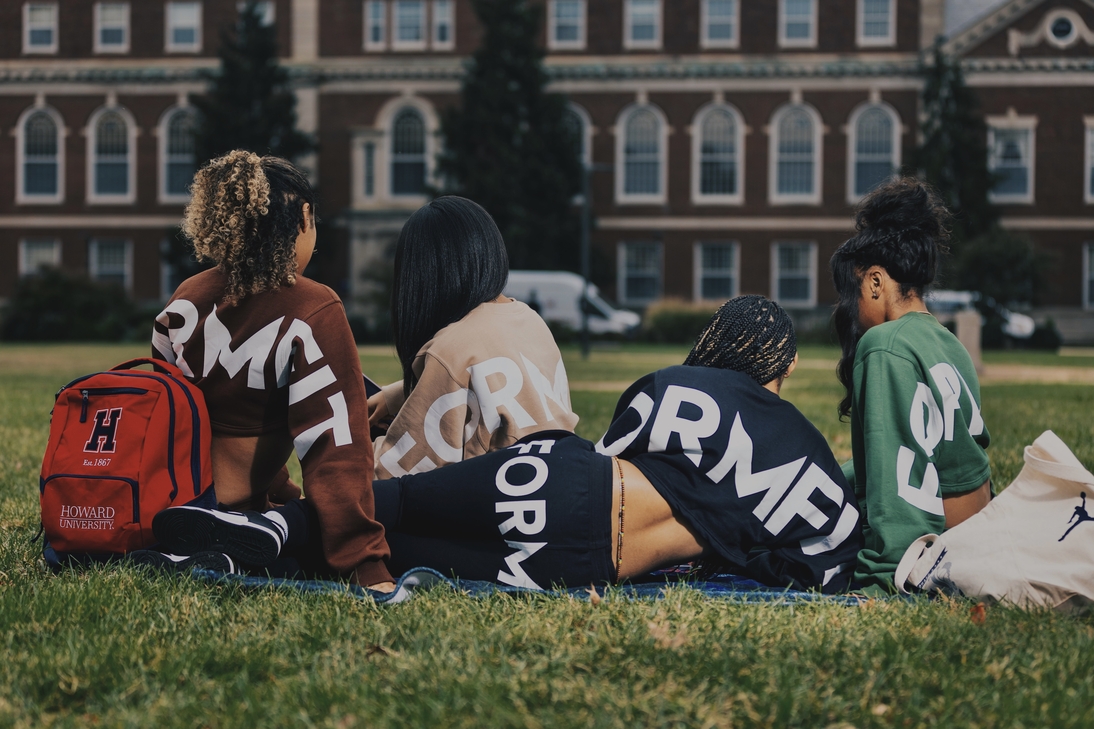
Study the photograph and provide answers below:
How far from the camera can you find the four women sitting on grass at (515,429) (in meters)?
3.38

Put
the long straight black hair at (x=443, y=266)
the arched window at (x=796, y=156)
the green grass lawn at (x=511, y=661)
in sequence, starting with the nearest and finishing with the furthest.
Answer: the green grass lawn at (x=511, y=661)
the long straight black hair at (x=443, y=266)
the arched window at (x=796, y=156)

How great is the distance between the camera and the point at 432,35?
1540 inches

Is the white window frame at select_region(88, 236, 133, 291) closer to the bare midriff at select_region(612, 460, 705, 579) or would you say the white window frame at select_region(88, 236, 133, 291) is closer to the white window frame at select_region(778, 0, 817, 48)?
the white window frame at select_region(778, 0, 817, 48)

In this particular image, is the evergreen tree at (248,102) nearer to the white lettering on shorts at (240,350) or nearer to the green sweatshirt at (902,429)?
the white lettering on shorts at (240,350)

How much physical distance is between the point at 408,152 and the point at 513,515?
37190 millimetres

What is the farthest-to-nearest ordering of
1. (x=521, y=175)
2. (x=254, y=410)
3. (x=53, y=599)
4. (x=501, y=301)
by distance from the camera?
(x=521, y=175) < (x=501, y=301) < (x=254, y=410) < (x=53, y=599)

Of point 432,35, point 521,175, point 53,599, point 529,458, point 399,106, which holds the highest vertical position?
point 432,35

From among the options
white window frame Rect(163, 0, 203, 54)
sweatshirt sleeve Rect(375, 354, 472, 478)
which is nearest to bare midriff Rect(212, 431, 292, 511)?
sweatshirt sleeve Rect(375, 354, 472, 478)

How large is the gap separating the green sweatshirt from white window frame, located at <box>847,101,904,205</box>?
3558cm

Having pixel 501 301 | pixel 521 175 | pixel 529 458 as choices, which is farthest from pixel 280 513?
pixel 521 175

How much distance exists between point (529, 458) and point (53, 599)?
1.47 metres

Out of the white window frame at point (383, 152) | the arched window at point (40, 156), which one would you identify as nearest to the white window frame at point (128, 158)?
the arched window at point (40, 156)

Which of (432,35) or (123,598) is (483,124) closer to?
(432,35)

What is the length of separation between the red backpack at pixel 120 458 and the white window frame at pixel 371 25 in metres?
37.5
